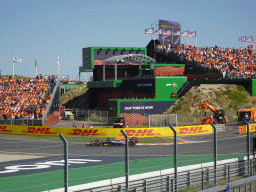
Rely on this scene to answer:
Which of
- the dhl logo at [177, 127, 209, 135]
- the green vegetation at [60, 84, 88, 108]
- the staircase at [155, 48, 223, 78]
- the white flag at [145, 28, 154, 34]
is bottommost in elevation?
the dhl logo at [177, 127, 209, 135]

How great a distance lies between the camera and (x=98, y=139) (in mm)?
15617

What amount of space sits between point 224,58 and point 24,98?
1284 inches

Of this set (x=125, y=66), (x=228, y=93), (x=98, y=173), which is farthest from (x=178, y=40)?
(x=98, y=173)

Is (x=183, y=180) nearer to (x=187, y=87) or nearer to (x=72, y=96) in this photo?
(x=187, y=87)

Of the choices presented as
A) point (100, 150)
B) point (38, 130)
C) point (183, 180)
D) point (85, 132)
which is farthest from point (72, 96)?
point (183, 180)

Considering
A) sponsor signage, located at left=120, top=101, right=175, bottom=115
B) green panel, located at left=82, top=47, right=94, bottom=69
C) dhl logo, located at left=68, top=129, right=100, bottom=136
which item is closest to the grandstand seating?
sponsor signage, located at left=120, top=101, right=175, bottom=115

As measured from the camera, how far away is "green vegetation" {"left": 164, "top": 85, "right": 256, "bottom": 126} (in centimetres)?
5009

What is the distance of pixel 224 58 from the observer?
65.7 metres

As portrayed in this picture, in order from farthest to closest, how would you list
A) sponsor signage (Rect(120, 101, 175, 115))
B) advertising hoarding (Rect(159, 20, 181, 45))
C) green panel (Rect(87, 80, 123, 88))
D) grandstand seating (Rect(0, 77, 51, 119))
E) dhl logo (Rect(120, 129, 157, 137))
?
advertising hoarding (Rect(159, 20, 181, 45))
green panel (Rect(87, 80, 123, 88))
sponsor signage (Rect(120, 101, 175, 115))
grandstand seating (Rect(0, 77, 51, 119))
dhl logo (Rect(120, 129, 157, 137))

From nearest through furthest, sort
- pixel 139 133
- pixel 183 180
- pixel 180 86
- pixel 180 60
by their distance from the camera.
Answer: pixel 183 180 → pixel 139 133 → pixel 180 86 → pixel 180 60

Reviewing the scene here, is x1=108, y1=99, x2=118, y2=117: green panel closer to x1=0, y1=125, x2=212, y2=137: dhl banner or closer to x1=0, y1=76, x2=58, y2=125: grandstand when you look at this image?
x1=0, y1=76, x2=58, y2=125: grandstand

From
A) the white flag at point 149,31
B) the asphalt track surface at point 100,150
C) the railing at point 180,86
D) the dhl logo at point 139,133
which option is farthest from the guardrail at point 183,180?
the white flag at point 149,31

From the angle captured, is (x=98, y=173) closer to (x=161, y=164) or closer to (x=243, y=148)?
(x=161, y=164)

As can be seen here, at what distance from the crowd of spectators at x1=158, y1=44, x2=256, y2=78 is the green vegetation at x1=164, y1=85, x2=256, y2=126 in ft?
17.8
